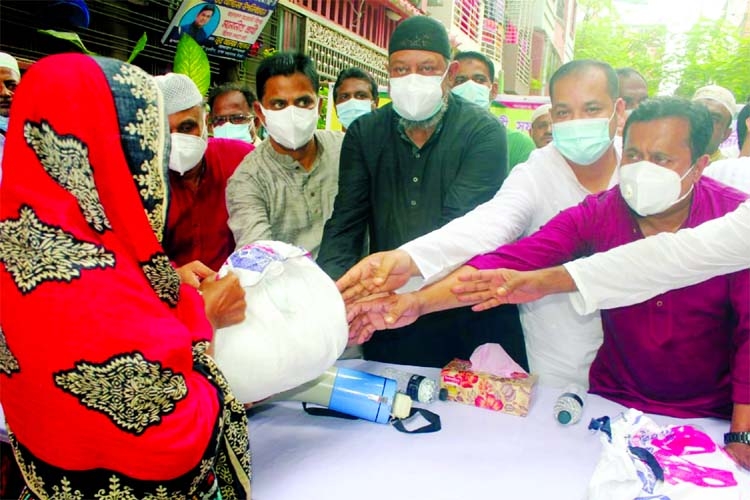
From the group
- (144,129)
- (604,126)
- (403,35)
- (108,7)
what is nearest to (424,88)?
(403,35)

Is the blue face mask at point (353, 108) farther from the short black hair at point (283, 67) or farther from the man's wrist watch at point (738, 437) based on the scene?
the man's wrist watch at point (738, 437)

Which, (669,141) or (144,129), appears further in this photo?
(669,141)

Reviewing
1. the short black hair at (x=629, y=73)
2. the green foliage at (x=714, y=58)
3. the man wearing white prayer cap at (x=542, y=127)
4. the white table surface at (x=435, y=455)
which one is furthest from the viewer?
the green foliage at (x=714, y=58)

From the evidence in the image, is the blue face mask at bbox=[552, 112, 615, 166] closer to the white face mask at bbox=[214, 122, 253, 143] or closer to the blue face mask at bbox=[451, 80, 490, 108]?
the blue face mask at bbox=[451, 80, 490, 108]

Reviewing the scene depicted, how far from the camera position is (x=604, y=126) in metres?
1.85

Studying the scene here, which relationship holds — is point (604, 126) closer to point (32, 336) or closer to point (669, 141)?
point (669, 141)

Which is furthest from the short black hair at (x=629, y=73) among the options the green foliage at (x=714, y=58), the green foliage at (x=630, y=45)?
the green foliage at (x=714, y=58)

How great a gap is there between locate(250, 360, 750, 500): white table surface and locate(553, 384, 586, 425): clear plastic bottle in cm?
2

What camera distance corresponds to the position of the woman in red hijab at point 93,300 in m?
0.81

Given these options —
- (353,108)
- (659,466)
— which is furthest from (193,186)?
(659,466)

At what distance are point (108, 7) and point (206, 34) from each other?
1.03 metres

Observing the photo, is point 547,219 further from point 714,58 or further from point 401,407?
point 714,58

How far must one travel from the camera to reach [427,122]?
84.0 inches

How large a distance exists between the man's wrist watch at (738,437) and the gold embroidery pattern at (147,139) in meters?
1.30
